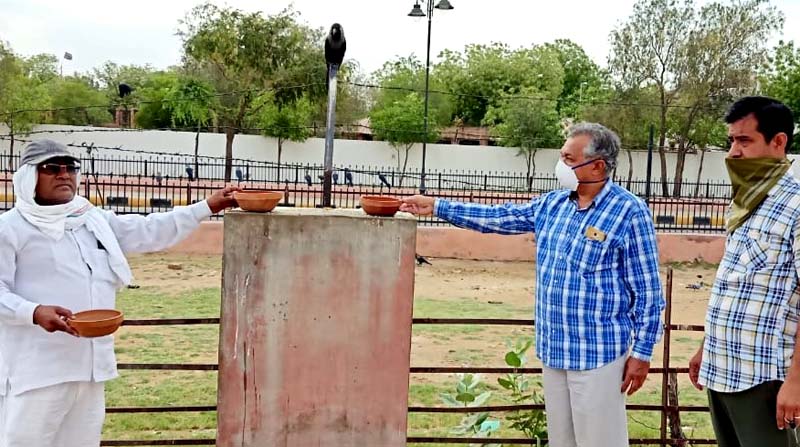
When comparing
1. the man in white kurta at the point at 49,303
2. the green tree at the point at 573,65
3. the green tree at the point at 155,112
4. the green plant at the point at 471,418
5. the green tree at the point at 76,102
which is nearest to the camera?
the man in white kurta at the point at 49,303

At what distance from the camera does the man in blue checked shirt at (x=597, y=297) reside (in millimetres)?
2707

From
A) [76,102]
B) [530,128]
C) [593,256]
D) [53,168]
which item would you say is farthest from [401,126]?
[53,168]

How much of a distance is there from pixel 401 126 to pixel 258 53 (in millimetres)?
9097

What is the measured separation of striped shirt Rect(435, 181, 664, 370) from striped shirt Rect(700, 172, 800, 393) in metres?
0.29

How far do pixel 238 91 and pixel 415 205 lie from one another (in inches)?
837

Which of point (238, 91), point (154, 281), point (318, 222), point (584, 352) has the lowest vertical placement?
point (154, 281)

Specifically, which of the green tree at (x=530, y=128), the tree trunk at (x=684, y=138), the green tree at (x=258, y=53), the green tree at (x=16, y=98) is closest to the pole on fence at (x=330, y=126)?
the green tree at (x=258, y=53)

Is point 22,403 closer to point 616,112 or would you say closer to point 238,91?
point 238,91

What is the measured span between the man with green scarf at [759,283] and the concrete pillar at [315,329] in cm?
120

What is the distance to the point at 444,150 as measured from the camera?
30969 mm

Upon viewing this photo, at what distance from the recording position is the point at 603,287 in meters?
2.72

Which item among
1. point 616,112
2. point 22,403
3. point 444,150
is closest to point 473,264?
point 22,403

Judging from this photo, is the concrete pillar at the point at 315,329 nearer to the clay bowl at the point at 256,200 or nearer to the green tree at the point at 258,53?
the clay bowl at the point at 256,200

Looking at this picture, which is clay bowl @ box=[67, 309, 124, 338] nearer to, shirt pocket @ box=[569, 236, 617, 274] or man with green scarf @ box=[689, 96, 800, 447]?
shirt pocket @ box=[569, 236, 617, 274]
